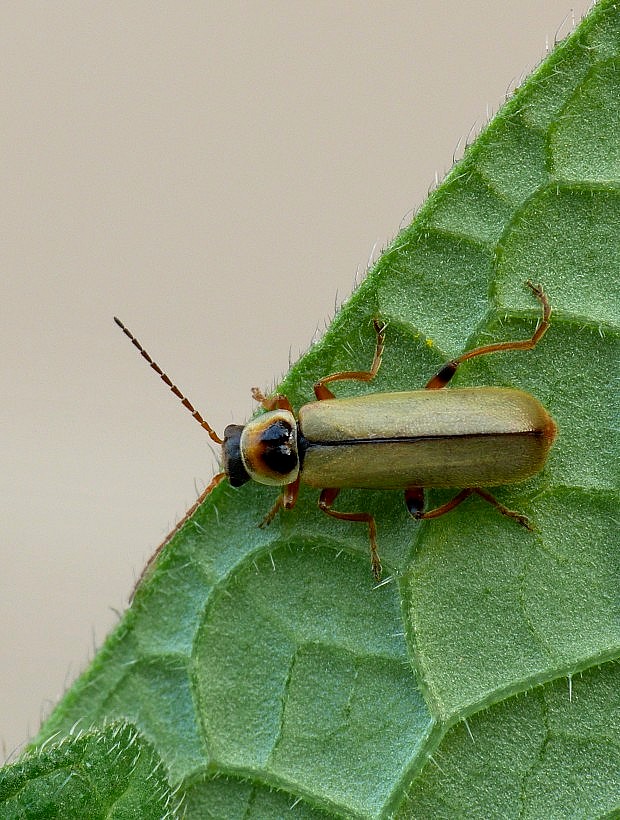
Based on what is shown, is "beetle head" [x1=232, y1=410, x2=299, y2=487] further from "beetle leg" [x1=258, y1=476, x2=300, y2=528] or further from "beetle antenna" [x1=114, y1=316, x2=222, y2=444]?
"beetle antenna" [x1=114, y1=316, x2=222, y2=444]

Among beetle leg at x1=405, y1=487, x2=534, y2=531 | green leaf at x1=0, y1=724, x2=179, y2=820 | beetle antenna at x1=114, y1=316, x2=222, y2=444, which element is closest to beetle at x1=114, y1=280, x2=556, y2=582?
beetle leg at x1=405, y1=487, x2=534, y2=531

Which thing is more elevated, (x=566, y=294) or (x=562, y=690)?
(x=566, y=294)

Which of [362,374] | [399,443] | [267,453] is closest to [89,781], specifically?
[267,453]

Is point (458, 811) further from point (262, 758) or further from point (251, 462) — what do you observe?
point (251, 462)

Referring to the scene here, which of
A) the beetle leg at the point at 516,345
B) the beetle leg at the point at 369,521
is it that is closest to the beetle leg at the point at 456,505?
the beetle leg at the point at 369,521

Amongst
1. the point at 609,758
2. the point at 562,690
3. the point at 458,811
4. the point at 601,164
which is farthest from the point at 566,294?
the point at 458,811

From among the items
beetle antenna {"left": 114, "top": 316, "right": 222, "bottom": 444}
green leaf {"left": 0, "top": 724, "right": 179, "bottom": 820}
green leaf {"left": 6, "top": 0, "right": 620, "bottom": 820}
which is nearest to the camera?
green leaf {"left": 0, "top": 724, "right": 179, "bottom": 820}

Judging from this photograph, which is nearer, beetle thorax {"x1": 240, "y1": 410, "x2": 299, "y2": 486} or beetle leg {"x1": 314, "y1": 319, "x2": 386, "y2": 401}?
beetle leg {"x1": 314, "y1": 319, "x2": 386, "y2": 401}

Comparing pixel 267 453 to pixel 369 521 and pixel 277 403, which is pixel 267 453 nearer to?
pixel 277 403
